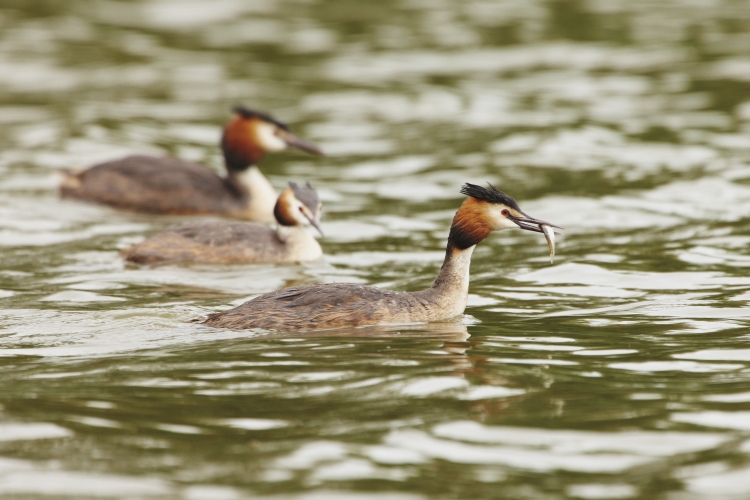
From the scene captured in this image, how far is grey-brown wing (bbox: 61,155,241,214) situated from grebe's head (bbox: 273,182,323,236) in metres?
2.60

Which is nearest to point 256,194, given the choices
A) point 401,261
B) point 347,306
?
point 401,261

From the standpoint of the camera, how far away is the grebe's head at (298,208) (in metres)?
11.3

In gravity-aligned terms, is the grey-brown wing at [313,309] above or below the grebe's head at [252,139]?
below

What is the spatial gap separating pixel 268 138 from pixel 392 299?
6.26 meters

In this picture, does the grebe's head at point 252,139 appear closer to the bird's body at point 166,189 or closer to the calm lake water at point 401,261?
the bird's body at point 166,189

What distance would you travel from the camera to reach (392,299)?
867 centimetres

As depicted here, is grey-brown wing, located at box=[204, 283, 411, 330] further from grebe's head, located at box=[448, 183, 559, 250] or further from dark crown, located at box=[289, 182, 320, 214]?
dark crown, located at box=[289, 182, 320, 214]

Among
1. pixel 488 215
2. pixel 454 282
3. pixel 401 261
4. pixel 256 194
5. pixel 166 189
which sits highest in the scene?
pixel 488 215

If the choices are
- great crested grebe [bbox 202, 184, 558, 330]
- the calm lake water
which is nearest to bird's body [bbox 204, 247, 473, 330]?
great crested grebe [bbox 202, 184, 558, 330]

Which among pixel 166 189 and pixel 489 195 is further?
pixel 166 189

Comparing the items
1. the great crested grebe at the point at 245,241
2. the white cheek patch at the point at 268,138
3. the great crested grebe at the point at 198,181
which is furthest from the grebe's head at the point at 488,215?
the white cheek patch at the point at 268,138

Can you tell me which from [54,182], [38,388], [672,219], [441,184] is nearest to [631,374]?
[38,388]

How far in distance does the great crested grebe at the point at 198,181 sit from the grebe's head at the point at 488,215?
569 cm

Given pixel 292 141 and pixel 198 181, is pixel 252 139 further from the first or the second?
pixel 198 181
